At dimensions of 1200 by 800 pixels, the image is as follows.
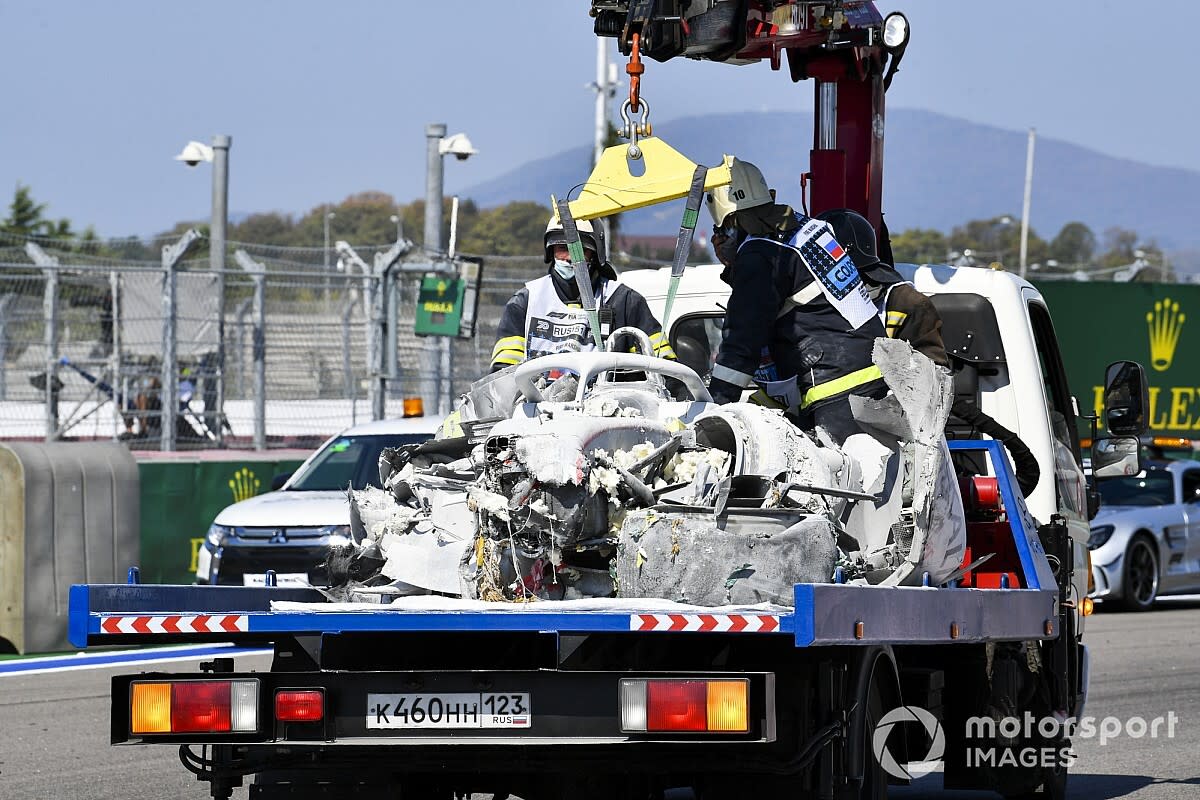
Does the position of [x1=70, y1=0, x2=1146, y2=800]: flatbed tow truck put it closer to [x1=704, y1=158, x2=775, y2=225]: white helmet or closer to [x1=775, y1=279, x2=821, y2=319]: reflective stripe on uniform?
[x1=775, y1=279, x2=821, y2=319]: reflective stripe on uniform

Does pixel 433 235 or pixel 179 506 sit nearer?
pixel 179 506

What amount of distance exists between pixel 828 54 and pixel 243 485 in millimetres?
8781

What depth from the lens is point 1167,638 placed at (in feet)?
51.8

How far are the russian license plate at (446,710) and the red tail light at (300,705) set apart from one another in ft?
0.46

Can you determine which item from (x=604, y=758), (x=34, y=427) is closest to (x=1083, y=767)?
(x=604, y=758)

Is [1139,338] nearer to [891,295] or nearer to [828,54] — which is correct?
[828,54]

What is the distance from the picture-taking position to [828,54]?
10000 mm

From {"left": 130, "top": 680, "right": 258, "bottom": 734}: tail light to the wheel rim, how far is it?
14.0 metres

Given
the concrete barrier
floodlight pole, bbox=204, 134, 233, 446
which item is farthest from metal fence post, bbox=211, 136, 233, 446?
the concrete barrier

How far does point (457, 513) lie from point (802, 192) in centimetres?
438

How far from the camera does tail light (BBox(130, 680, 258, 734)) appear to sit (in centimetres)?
559

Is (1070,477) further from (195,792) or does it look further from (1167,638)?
(1167,638)

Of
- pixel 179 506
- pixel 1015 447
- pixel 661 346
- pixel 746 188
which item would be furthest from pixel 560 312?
pixel 179 506

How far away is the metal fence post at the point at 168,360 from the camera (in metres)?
18.3
